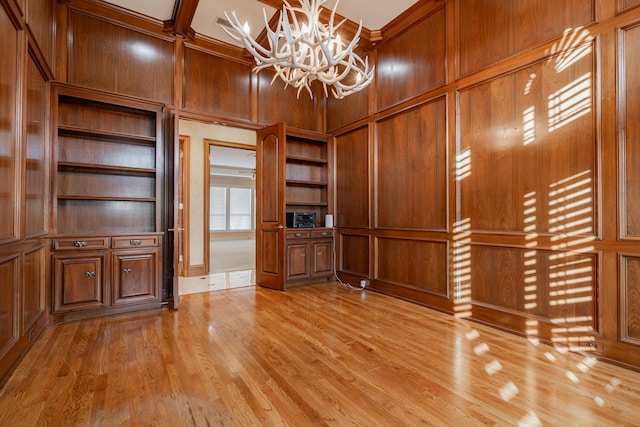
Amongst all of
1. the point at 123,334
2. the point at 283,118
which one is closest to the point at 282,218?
the point at 283,118

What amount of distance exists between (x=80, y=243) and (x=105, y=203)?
62 cm

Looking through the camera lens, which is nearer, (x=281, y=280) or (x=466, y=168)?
(x=466, y=168)

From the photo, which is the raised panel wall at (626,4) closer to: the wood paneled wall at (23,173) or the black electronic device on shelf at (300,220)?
the black electronic device on shelf at (300,220)

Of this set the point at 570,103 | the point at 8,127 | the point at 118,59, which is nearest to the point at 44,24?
the point at 118,59

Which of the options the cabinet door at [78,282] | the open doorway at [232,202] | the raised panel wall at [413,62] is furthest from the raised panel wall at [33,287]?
the open doorway at [232,202]

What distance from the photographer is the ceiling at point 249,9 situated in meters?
3.47

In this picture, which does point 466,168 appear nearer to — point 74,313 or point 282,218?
point 282,218

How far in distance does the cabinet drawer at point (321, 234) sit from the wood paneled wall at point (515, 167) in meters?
0.85

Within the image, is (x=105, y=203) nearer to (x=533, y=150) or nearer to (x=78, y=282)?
(x=78, y=282)

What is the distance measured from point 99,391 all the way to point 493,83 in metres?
3.89

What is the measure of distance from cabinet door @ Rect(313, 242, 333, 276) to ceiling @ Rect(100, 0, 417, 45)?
3049 millimetres

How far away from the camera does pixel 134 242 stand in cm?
331

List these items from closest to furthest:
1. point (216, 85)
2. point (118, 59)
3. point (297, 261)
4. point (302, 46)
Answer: point (302, 46) → point (118, 59) → point (216, 85) → point (297, 261)

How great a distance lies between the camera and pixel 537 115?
2639 mm
